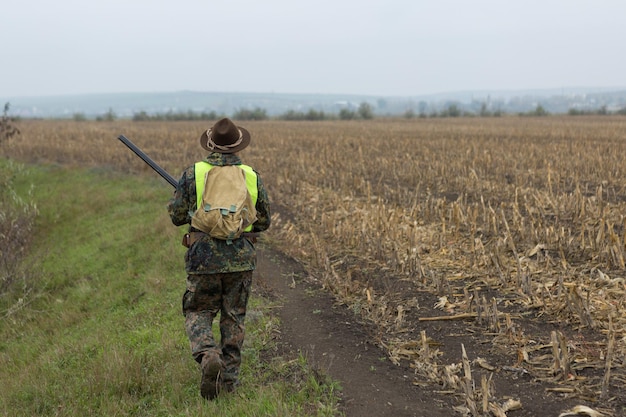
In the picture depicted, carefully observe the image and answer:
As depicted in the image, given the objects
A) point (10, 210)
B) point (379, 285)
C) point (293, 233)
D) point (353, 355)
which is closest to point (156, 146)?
point (10, 210)

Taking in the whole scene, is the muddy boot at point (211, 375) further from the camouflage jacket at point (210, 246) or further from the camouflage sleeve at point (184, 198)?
the camouflage sleeve at point (184, 198)

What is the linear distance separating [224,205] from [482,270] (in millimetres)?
4162

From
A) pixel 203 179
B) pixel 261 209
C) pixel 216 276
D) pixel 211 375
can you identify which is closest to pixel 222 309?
pixel 216 276

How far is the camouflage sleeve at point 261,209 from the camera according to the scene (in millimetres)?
5021

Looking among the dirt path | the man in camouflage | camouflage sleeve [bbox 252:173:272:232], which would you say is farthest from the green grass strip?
camouflage sleeve [bbox 252:173:272:232]

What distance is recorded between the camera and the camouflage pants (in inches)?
192

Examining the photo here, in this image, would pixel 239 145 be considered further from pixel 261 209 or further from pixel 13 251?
pixel 13 251

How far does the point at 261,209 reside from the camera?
199 inches

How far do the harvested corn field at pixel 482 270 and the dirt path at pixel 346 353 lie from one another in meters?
0.15

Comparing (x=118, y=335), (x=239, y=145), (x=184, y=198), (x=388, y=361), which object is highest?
(x=239, y=145)

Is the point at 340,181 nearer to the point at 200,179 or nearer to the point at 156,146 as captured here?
the point at 200,179

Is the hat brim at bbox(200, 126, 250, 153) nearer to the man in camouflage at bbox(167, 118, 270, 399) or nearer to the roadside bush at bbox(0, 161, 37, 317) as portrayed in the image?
the man in camouflage at bbox(167, 118, 270, 399)

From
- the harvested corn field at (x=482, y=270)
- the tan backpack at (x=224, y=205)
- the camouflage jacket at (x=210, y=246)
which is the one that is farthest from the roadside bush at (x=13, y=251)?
the tan backpack at (x=224, y=205)

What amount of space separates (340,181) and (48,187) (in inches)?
397
